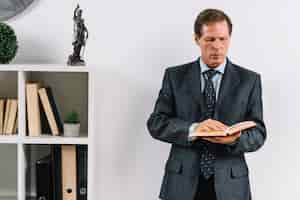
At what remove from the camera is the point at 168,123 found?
1.72 m

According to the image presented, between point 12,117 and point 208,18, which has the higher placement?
point 208,18

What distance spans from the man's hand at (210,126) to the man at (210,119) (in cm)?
2

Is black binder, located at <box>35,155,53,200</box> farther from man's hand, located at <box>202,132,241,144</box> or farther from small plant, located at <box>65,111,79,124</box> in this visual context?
man's hand, located at <box>202,132,241,144</box>

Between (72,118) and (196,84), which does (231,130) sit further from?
(72,118)

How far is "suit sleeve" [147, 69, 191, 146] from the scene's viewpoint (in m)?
1.68

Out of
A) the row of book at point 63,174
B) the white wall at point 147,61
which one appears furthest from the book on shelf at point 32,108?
the white wall at point 147,61

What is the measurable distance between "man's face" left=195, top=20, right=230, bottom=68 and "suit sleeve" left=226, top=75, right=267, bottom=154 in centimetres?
17

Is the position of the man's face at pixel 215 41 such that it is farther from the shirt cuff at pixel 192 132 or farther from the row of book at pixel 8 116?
the row of book at pixel 8 116

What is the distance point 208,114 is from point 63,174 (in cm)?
62

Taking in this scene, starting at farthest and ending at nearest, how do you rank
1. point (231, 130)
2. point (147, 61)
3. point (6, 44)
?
point (147, 61), point (6, 44), point (231, 130)

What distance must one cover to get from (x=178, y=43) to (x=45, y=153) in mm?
715

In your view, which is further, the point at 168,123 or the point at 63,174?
the point at 63,174

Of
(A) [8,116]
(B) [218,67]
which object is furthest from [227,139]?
(A) [8,116]

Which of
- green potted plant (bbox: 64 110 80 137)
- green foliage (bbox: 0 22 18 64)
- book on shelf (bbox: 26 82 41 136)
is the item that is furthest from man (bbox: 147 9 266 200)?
green foliage (bbox: 0 22 18 64)
